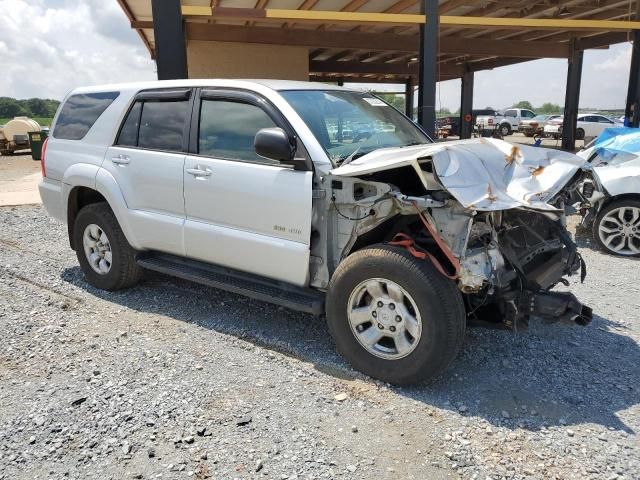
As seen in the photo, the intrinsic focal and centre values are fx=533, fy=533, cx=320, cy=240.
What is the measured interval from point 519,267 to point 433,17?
6.65m

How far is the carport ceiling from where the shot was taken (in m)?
9.03

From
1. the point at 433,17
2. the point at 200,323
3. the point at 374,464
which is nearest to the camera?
the point at 374,464

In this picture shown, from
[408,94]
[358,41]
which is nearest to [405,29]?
[358,41]

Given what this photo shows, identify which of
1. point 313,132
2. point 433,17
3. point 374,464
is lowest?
point 374,464

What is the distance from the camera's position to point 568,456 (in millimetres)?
2689

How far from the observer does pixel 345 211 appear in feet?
11.7

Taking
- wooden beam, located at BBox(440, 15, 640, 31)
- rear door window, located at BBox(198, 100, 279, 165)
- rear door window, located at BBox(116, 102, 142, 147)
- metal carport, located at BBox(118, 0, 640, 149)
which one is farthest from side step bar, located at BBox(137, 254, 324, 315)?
wooden beam, located at BBox(440, 15, 640, 31)

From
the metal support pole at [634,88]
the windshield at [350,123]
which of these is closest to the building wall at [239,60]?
the metal support pole at [634,88]

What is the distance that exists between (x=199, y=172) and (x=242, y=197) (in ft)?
1.61

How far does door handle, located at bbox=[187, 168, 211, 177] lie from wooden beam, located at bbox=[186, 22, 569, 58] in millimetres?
8395

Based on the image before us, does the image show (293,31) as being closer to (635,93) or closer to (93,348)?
(635,93)

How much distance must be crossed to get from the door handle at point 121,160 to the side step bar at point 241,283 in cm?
86

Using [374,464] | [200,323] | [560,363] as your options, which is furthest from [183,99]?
[560,363]

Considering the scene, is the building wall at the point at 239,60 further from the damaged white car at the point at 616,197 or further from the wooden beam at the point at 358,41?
the damaged white car at the point at 616,197
